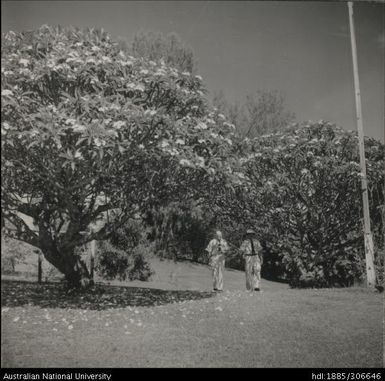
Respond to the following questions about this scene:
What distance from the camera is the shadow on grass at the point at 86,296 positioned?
271 inches

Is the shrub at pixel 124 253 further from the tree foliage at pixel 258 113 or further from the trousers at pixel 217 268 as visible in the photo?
the tree foliage at pixel 258 113

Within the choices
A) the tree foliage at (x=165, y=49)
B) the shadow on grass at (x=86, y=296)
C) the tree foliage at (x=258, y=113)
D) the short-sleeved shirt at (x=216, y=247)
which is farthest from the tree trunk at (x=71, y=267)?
the tree foliage at (x=258, y=113)

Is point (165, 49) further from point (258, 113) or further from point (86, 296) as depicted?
point (86, 296)

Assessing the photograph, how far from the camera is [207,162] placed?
8305 mm

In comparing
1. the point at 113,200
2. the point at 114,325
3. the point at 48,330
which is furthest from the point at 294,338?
the point at 113,200

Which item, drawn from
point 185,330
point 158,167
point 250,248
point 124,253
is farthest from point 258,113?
point 185,330

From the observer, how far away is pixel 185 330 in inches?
249

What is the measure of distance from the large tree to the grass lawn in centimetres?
142

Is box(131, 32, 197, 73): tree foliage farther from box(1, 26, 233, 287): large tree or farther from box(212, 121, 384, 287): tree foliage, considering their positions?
box(212, 121, 384, 287): tree foliage

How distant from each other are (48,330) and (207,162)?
3958 millimetres

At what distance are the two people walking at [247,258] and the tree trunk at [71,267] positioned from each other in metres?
3.03

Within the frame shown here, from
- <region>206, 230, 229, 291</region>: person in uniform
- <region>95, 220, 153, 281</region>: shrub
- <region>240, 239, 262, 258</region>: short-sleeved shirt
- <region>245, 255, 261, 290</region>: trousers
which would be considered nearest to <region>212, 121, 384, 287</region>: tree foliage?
<region>240, 239, 262, 258</region>: short-sleeved shirt

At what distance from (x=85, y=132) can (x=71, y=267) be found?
3.36 m

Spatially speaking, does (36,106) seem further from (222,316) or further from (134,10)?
(222,316)
